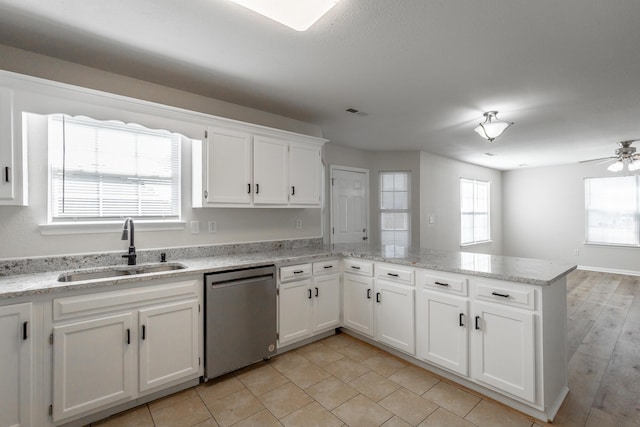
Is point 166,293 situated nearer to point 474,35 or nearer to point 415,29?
point 415,29

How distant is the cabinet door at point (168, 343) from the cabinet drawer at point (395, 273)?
5.37 feet

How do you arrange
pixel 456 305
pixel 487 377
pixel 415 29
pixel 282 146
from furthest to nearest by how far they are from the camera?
pixel 282 146 → pixel 456 305 → pixel 487 377 → pixel 415 29

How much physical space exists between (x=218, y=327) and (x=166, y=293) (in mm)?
488

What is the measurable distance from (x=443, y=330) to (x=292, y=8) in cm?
241

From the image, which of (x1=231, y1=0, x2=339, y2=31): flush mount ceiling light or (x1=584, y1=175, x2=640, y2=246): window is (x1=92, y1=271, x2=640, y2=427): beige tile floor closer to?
(x1=231, y1=0, x2=339, y2=31): flush mount ceiling light

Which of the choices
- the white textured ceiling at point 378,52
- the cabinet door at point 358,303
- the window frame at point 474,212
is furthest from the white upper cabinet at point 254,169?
the window frame at point 474,212

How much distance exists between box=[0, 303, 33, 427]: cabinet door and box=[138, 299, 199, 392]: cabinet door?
1.82 feet

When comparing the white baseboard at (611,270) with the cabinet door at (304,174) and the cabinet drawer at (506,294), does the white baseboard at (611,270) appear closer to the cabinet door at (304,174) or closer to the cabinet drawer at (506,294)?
the cabinet drawer at (506,294)

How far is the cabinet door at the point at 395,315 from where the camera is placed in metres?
2.61

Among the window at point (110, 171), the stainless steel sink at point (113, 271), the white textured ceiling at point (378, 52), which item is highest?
the white textured ceiling at point (378, 52)

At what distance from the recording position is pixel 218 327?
235 centimetres

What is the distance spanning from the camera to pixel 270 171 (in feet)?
10.2

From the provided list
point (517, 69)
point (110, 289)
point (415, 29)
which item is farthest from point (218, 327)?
point (517, 69)

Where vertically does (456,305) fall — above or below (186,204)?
below
